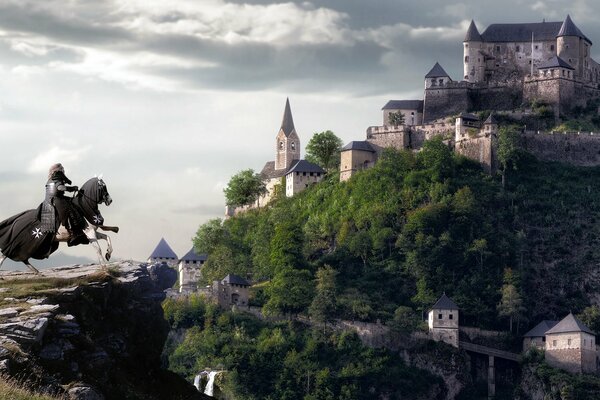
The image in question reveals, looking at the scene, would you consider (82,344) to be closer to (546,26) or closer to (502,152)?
(502,152)

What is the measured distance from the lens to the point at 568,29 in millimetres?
132625

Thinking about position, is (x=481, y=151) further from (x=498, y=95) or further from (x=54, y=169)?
(x=54, y=169)

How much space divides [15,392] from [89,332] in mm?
8155

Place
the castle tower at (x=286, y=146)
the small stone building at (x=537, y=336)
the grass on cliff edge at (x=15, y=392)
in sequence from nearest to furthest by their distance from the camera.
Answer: the grass on cliff edge at (x=15, y=392), the small stone building at (x=537, y=336), the castle tower at (x=286, y=146)

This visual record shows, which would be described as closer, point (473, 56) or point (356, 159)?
point (356, 159)

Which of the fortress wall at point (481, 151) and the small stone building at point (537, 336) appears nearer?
the small stone building at point (537, 336)

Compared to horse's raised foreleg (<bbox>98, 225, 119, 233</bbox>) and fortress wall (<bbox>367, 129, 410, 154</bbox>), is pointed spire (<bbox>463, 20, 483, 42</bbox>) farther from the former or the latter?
horse's raised foreleg (<bbox>98, 225, 119, 233</bbox>)

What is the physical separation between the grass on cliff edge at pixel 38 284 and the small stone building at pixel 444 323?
234ft

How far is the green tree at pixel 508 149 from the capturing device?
118 m

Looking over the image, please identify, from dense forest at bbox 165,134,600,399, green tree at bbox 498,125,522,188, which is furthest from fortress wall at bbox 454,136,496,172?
dense forest at bbox 165,134,600,399

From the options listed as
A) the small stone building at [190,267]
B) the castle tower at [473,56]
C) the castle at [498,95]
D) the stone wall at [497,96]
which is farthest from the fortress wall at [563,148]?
the small stone building at [190,267]

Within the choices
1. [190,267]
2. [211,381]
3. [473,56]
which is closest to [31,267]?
[211,381]

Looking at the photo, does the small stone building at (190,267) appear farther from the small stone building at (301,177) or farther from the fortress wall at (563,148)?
the fortress wall at (563,148)

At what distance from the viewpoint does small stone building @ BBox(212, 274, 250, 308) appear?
11312 centimetres
